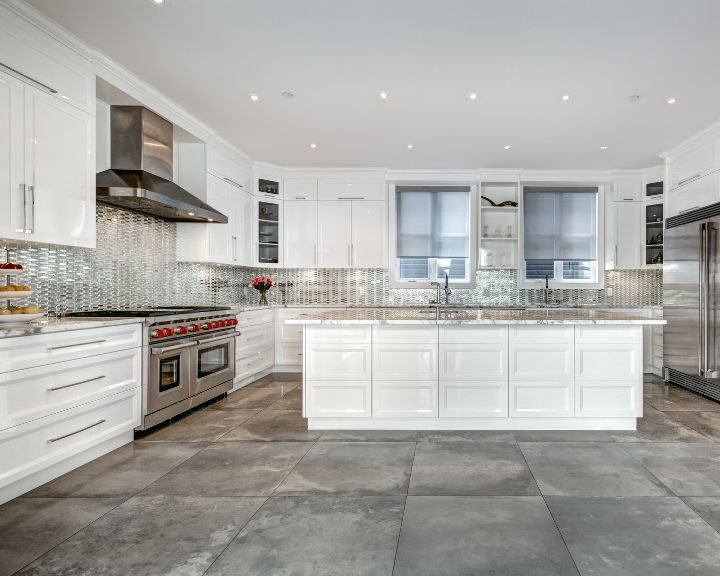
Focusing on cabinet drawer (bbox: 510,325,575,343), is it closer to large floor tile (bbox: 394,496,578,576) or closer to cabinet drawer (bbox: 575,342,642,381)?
cabinet drawer (bbox: 575,342,642,381)

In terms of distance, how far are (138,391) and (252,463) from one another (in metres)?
1.12

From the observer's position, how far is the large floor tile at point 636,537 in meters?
1.77

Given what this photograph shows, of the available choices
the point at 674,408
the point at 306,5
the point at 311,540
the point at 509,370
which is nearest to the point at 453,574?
the point at 311,540

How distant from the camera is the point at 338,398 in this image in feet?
11.6

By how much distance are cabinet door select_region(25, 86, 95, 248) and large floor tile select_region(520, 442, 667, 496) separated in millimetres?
3330

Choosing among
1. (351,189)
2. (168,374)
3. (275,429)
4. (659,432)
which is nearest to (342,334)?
(275,429)

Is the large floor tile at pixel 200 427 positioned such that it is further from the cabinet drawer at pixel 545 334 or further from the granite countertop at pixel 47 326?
the cabinet drawer at pixel 545 334

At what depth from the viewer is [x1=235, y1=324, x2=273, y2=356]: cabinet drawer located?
5066 mm

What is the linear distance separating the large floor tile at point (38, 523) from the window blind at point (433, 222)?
4929 mm

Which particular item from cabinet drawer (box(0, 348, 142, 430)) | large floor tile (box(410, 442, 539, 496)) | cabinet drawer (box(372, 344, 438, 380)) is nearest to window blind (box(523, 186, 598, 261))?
cabinet drawer (box(372, 344, 438, 380))

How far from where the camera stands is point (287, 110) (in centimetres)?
421

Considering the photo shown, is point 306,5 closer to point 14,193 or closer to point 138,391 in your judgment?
point 14,193

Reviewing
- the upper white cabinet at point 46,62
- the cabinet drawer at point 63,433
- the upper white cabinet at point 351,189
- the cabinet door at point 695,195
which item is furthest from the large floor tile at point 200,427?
the cabinet door at point 695,195

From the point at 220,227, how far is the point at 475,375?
327 cm
